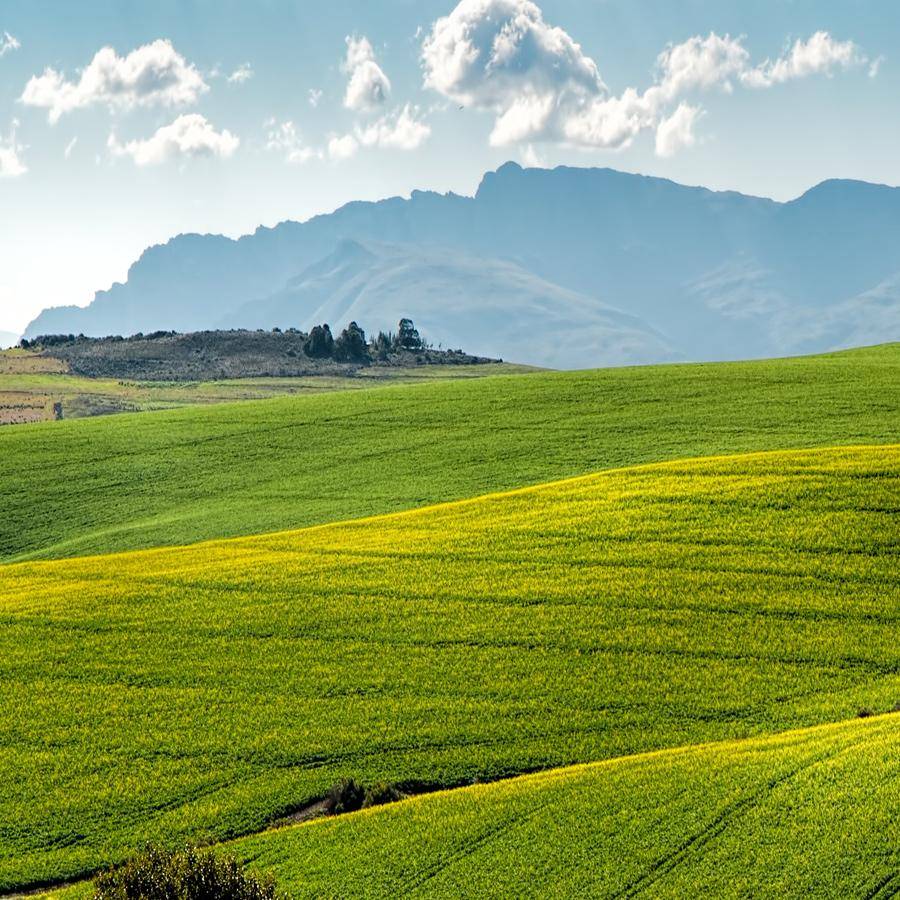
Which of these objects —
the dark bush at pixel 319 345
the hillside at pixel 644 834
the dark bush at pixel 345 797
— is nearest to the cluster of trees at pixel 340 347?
the dark bush at pixel 319 345

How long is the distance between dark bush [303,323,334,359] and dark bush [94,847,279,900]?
6566 inches

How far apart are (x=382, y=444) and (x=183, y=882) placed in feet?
148

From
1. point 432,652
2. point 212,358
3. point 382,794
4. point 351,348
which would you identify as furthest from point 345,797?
point 351,348

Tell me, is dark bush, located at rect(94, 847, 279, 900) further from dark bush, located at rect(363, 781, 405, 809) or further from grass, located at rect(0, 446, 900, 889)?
dark bush, located at rect(363, 781, 405, 809)

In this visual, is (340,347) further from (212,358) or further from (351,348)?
(212,358)

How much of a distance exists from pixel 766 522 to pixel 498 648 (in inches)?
486

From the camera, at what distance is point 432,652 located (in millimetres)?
27172

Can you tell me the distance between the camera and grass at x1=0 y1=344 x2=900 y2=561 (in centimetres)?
4825

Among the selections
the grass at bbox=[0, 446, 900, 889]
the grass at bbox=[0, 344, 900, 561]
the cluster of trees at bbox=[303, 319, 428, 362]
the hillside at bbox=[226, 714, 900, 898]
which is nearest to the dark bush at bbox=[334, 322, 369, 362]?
the cluster of trees at bbox=[303, 319, 428, 362]

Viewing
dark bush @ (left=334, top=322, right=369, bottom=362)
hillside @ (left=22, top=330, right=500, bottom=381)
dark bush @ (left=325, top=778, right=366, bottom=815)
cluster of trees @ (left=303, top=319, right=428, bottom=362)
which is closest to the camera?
dark bush @ (left=325, top=778, right=366, bottom=815)

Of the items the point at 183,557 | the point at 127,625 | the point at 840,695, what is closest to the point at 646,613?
Result: the point at 840,695

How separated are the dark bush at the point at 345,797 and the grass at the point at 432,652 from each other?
0.52 metres

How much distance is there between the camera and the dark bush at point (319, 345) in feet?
592

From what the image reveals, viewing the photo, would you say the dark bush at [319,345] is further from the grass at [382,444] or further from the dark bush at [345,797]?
the dark bush at [345,797]
